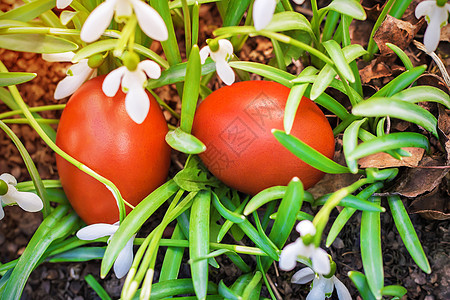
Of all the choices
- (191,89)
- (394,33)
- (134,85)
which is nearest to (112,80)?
(134,85)

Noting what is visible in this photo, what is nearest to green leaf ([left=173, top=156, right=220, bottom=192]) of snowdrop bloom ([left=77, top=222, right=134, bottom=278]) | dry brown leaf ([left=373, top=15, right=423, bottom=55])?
snowdrop bloom ([left=77, top=222, right=134, bottom=278])

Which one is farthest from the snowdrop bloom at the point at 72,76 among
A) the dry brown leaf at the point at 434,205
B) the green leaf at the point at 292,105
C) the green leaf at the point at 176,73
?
the dry brown leaf at the point at 434,205

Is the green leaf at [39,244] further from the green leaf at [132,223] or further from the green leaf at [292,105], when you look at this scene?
the green leaf at [292,105]

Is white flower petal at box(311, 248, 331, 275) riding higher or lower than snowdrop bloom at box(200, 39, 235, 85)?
lower

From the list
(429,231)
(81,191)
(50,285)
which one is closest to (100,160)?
(81,191)

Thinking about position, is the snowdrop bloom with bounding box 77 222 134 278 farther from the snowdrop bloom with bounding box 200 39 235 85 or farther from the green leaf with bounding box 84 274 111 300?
the snowdrop bloom with bounding box 200 39 235 85

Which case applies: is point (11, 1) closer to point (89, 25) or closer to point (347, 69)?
point (89, 25)
